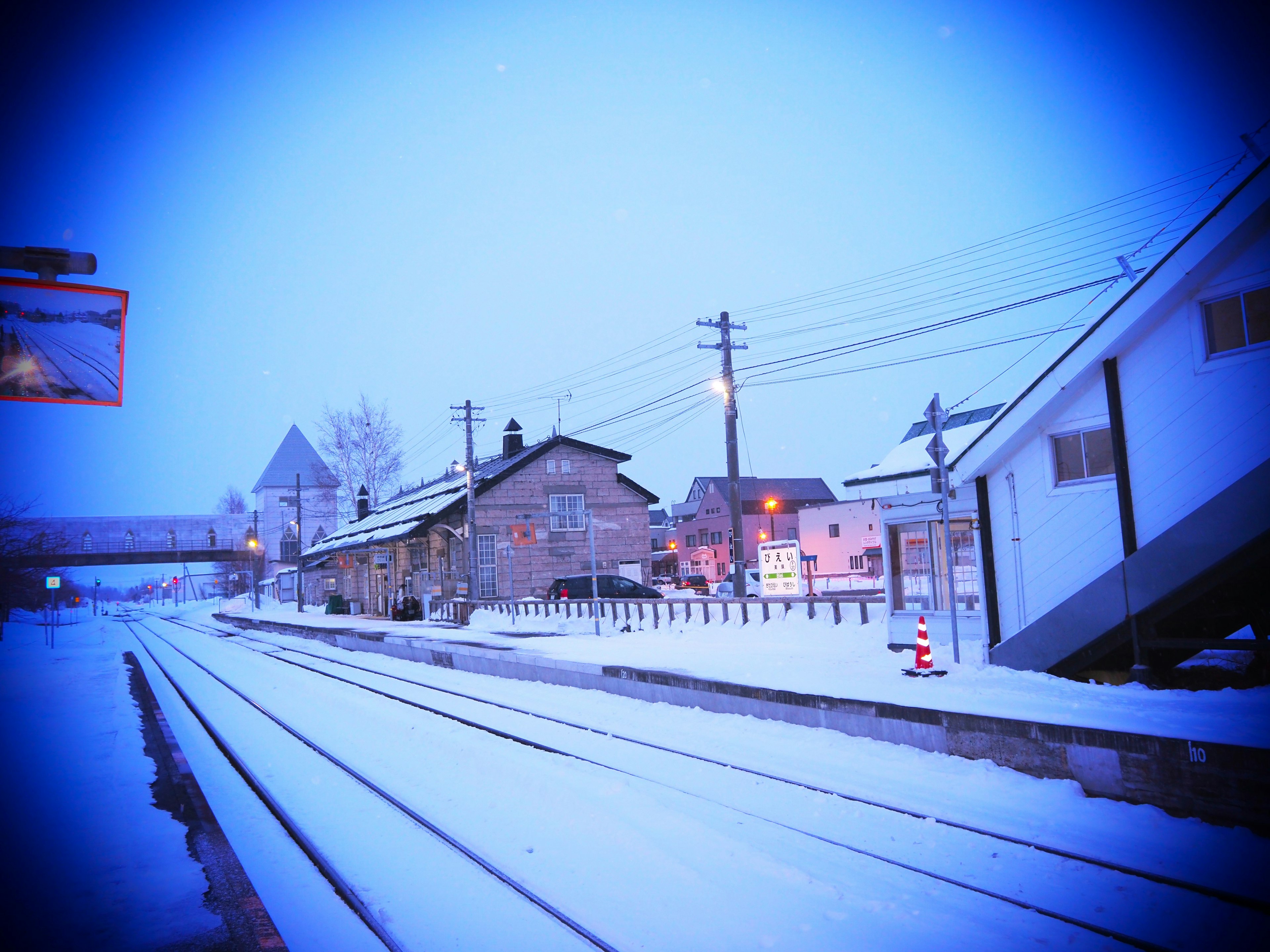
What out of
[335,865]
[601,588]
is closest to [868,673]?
[335,865]

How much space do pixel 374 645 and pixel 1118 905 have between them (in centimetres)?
2373

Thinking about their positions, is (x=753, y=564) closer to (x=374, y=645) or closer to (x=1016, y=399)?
(x=374, y=645)

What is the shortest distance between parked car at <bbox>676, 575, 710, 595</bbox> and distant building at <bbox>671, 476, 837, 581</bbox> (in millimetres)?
11342

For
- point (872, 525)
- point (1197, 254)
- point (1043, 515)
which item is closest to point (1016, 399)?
point (1043, 515)

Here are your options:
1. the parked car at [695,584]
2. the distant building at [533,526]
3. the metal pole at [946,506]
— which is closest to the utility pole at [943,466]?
the metal pole at [946,506]

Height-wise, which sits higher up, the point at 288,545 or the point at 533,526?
the point at 288,545

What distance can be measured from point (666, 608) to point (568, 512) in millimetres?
13191

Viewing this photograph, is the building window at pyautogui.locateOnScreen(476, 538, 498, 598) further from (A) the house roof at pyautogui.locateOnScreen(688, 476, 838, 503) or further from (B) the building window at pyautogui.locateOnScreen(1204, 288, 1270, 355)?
(A) the house roof at pyautogui.locateOnScreen(688, 476, 838, 503)

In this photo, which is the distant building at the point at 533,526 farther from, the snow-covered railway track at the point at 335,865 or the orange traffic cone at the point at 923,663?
the orange traffic cone at the point at 923,663

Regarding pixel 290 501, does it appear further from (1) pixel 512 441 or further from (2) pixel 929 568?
(2) pixel 929 568

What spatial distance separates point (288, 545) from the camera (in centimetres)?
9050

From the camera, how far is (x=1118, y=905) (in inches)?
183

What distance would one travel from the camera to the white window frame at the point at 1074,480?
964 cm

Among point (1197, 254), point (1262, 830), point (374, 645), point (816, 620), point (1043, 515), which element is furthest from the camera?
point (374, 645)
